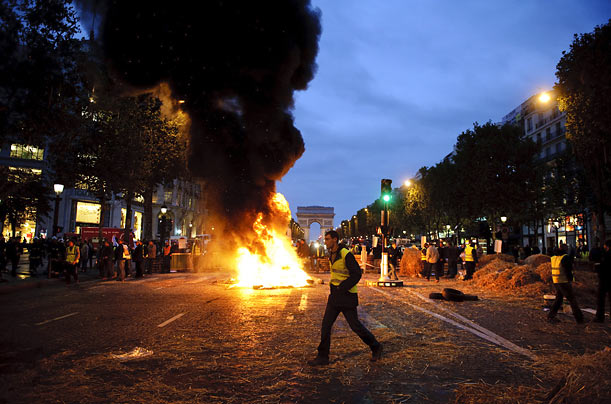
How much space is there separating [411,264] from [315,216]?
87.4 m

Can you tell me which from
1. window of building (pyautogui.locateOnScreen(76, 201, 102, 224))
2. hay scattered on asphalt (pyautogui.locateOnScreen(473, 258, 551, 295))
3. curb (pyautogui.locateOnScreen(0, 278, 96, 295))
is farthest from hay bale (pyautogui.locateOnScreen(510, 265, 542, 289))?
window of building (pyautogui.locateOnScreen(76, 201, 102, 224))

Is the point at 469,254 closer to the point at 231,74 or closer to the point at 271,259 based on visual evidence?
the point at 271,259

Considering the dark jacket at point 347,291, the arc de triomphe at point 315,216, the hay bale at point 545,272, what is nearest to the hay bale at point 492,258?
the hay bale at point 545,272

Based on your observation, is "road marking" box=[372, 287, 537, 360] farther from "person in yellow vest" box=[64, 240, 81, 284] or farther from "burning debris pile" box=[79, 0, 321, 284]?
"person in yellow vest" box=[64, 240, 81, 284]

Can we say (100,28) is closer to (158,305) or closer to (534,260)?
(158,305)

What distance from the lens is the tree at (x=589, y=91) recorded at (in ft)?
56.1

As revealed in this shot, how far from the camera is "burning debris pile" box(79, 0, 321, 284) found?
14.3m

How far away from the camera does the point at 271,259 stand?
18.3 m

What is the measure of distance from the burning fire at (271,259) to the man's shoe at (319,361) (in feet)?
36.3

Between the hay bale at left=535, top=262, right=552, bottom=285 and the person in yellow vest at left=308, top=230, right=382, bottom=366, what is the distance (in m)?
10.3

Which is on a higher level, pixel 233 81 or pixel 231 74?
pixel 231 74

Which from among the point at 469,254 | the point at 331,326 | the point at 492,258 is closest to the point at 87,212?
the point at 492,258

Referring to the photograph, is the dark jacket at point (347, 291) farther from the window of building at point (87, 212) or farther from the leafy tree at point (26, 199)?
the window of building at point (87, 212)

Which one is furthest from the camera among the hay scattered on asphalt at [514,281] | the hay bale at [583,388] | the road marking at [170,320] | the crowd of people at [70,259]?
the crowd of people at [70,259]
